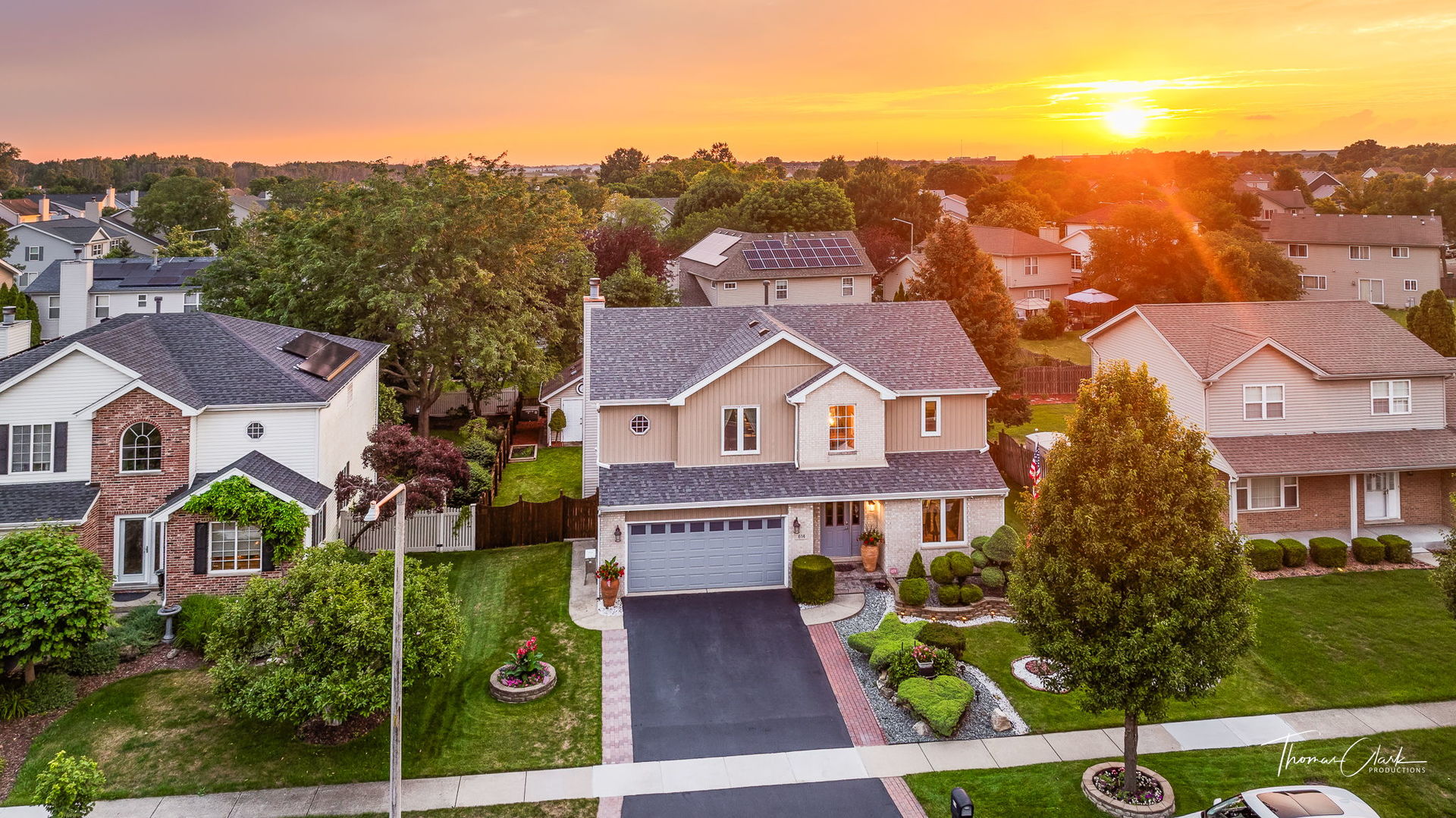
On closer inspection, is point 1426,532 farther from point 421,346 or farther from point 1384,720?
point 421,346

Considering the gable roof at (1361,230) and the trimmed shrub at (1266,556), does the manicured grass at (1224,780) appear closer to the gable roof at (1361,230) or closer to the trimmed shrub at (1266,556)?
the trimmed shrub at (1266,556)

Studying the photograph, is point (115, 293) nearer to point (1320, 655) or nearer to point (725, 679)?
point (725, 679)

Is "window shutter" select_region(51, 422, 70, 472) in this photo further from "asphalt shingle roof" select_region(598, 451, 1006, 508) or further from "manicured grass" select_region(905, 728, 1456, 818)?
"manicured grass" select_region(905, 728, 1456, 818)

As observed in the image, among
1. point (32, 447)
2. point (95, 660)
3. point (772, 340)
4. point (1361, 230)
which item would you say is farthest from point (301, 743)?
point (1361, 230)

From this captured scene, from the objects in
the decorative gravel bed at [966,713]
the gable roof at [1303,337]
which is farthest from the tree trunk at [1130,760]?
the gable roof at [1303,337]

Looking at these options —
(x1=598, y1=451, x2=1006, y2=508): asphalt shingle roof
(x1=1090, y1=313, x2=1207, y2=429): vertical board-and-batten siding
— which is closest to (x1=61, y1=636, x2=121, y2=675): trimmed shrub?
(x1=598, y1=451, x2=1006, y2=508): asphalt shingle roof
